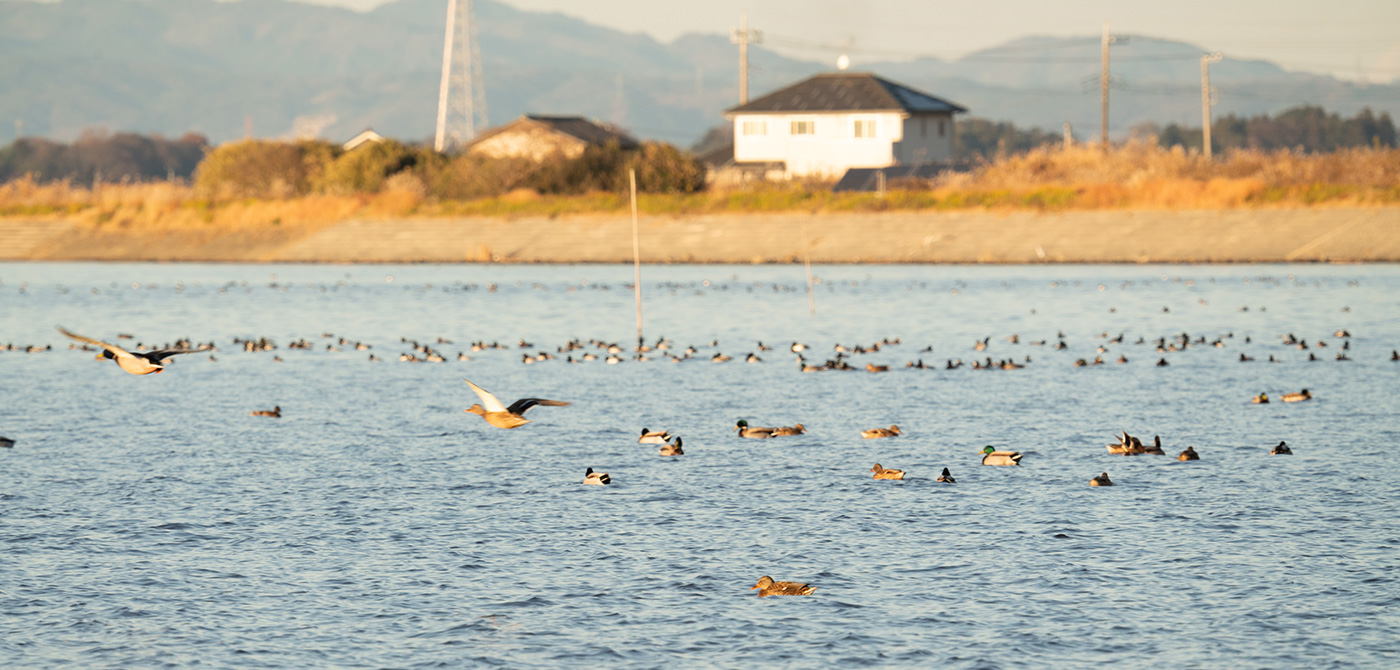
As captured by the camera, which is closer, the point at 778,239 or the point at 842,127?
the point at 778,239

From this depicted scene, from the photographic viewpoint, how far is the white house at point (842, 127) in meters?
106

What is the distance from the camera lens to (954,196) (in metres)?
81.8

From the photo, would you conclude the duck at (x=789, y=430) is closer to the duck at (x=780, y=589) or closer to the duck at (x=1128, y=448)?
the duck at (x=1128, y=448)

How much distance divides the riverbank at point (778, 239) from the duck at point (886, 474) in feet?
135

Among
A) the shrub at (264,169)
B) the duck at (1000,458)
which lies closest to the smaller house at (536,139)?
the shrub at (264,169)

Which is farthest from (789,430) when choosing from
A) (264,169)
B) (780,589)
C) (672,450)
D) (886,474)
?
(264,169)

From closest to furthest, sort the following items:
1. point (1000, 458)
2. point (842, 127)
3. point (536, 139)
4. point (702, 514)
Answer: point (702, 514) < point (1000, 458) < point (842, 127) < point (536, 139)

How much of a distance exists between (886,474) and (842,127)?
8639cm

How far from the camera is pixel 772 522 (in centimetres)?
1964

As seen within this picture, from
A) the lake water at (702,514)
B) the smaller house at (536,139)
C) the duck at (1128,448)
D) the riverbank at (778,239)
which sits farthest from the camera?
the smaller house at (536,139)

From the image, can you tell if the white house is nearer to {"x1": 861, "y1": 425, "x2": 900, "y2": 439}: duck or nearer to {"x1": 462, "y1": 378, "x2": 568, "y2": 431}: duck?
{"x1": 861, "y1": 425, "x2": 900, "y2": 439}: duck

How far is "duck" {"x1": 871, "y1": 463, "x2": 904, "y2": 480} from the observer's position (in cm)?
2200

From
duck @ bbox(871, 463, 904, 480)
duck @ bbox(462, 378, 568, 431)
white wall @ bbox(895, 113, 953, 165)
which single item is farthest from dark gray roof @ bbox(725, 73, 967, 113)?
duck @ bbox(462, 378, 568, 431)

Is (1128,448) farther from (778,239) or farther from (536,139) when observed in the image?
(536,139)
